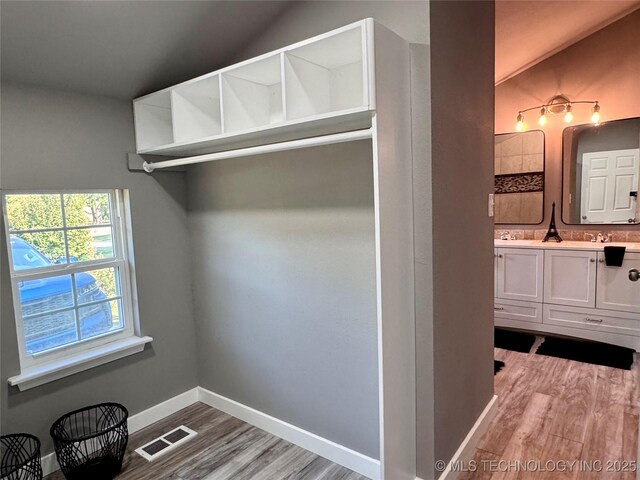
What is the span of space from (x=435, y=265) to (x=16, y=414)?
221cm

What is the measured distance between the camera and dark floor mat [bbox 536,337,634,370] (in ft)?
11.3

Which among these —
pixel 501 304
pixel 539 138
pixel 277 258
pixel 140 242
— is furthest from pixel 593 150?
pixel 140 242

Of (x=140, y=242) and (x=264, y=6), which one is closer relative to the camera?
(x=264, y=6)

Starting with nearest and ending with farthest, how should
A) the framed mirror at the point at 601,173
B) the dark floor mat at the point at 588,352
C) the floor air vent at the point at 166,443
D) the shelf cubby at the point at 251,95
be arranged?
the shelf cubby at the point at 251,95 < the floor air vent at the point at 166,443 < the dark floor mat at the point at 588,352 < the framed mirror at the point at 601,173

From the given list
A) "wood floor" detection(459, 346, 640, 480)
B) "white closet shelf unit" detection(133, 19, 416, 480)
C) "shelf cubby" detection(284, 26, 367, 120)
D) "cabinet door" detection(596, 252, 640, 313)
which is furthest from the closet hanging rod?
"cabinet door" detection(596, 252, 640, 313)

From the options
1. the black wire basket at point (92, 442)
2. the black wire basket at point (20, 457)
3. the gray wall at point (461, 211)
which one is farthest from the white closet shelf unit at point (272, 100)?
the black wire basket at point (20, 457)

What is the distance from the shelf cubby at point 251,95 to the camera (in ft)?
6.48

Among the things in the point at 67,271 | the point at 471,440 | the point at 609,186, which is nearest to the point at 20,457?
the point at 67,271

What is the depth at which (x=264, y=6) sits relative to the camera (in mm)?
2133

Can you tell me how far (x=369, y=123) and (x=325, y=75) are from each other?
378mm

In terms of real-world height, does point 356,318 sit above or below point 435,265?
below

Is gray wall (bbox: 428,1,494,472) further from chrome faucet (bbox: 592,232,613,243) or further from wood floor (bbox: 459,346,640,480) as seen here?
chrome faucet (bbox: 592,232,613,243)

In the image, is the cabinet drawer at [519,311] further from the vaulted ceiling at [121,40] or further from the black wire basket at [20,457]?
the black wire basket at [20,457]

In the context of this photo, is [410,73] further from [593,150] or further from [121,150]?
[593,150]
